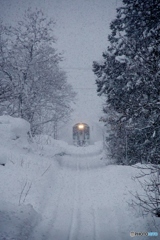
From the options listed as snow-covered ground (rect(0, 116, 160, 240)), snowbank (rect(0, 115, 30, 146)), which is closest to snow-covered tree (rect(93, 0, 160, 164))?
snow-covered ground (rect(0, 116, 160, 240))

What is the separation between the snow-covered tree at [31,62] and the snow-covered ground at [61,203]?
Result: 3.92 meters

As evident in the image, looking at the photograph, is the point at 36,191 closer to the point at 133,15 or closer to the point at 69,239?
the point at 69,239

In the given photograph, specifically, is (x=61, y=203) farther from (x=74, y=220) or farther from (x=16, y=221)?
(x=16, y=221)

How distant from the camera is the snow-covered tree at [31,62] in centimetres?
1453

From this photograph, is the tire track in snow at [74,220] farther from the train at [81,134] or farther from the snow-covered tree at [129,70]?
the train at [81,134]

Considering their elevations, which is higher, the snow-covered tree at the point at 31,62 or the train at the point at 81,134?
the snow-covered tree at the point at 31,62

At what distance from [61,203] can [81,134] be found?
25.9 m

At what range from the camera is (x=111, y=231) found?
4.97m

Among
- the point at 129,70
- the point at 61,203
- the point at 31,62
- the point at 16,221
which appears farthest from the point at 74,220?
the point at 31,62

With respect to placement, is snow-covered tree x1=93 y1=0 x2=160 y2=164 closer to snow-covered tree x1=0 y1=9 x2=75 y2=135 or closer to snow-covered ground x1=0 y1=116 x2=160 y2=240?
snow-covered ground x1=0 y1=116 x2=160 y2=240

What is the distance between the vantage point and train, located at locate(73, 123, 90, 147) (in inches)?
1273

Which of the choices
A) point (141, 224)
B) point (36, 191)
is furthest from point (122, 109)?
point (36, 191)

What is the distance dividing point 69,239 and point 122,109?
3.97 metres

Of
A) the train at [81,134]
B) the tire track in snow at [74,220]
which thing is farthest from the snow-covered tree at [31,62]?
the train at [81,134]
